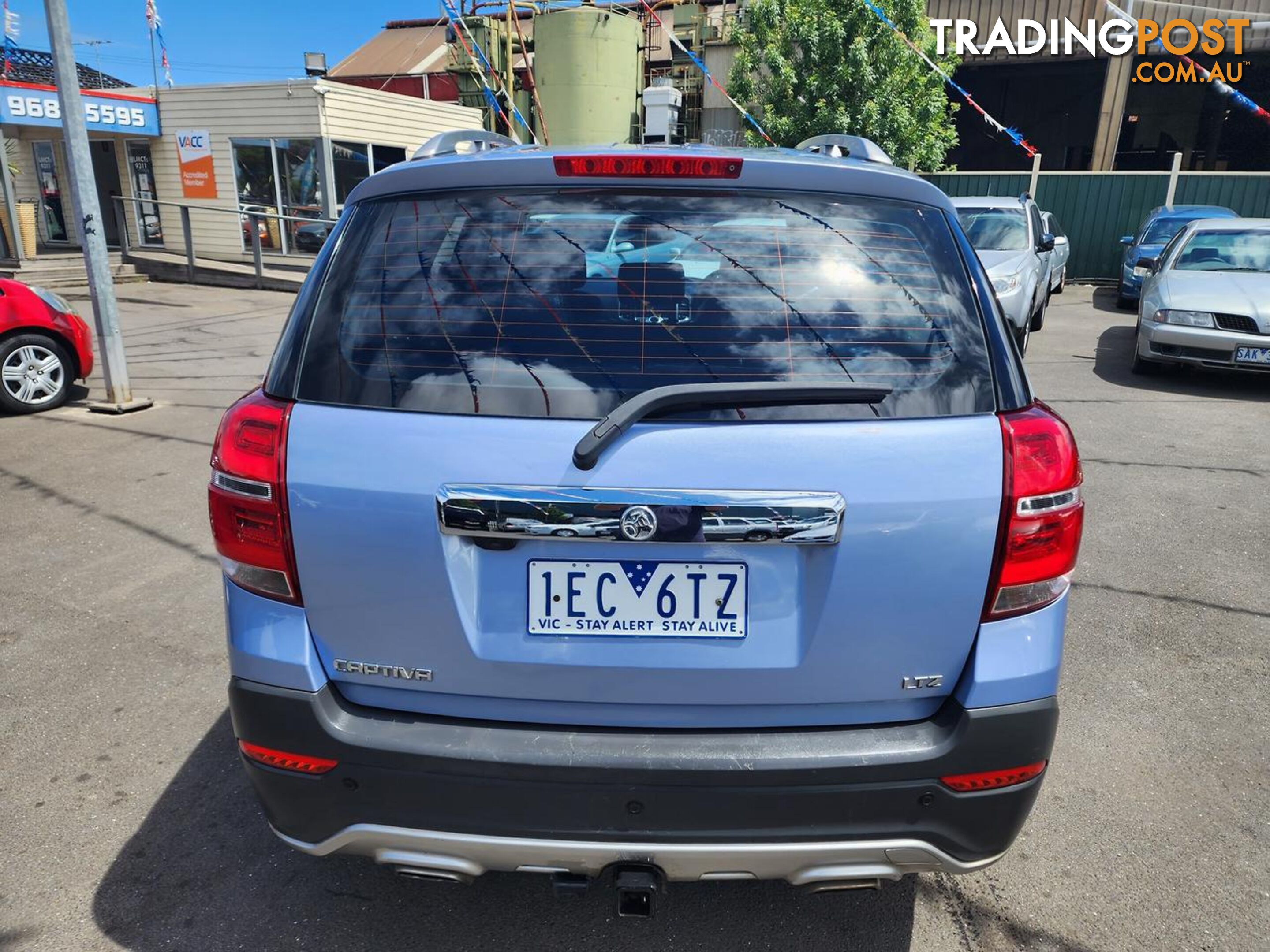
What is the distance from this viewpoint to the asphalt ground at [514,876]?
2359mm

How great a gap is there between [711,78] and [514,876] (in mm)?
20677

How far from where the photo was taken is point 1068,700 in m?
3.47

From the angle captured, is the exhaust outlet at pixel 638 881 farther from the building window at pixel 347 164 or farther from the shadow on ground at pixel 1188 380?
the building window at pixel 347 164

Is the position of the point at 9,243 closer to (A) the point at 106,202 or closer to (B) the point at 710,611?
(A) the point at 106,202

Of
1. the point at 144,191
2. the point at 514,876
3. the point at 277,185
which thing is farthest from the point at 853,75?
the point at 514,876

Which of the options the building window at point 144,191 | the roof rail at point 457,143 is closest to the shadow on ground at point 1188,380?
the roof rail at point 457,143

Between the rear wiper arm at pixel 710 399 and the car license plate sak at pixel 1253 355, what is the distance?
8276 mm

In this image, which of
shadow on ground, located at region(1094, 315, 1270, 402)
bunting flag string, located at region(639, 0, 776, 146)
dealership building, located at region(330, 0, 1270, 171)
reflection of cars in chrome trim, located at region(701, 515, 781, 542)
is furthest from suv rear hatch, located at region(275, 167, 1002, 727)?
dealership building, located at region(330, 0, 1270, 171)

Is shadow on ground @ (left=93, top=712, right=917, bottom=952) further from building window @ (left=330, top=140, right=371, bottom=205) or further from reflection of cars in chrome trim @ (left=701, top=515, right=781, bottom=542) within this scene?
building window @ (left=330, top=140, right=371, bottom=205)

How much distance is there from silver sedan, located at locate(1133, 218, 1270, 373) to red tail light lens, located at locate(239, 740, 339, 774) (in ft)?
29.9

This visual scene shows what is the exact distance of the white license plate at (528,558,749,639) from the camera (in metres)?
1.79

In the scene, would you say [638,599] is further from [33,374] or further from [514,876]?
[33,374]

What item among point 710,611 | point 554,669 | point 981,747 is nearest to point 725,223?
point 710,611

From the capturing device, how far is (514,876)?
255 centimetres
